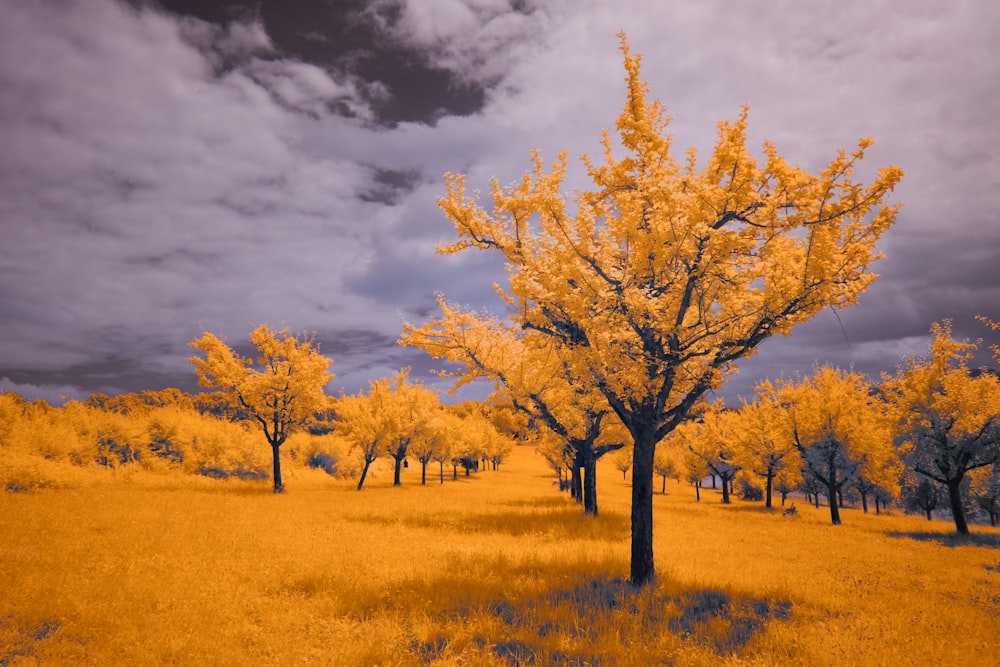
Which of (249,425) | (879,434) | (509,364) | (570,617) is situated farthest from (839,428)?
(249,425)

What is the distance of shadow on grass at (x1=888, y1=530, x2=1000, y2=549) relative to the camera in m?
21.3

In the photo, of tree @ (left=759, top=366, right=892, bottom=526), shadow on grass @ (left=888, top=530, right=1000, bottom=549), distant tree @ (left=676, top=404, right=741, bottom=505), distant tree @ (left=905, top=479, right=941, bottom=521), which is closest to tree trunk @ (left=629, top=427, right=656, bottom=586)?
shadow on grass @ (left=888, top=530, right=1000, bottom=549)

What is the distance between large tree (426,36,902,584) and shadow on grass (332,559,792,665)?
5.29ft

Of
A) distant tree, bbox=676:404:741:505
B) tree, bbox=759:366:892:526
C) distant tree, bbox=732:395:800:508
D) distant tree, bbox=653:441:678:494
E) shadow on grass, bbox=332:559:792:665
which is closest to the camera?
shadow on grass, bbox=332:559:792:665

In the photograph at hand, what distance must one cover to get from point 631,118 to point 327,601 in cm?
1174

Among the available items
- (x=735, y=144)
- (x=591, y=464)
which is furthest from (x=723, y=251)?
(x=591, y=464)

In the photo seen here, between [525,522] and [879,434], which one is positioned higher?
[879,434]

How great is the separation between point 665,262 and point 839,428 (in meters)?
30.1

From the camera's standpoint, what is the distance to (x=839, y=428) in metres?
30.8

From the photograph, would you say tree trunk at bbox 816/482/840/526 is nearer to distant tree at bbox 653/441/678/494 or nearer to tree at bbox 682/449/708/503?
tree at bbox 682/449/708/503

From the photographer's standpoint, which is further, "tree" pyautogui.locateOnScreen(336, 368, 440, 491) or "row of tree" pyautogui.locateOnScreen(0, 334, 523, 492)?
"tree" pyautogui.locateOnScreen(336, 368, 440, 491)

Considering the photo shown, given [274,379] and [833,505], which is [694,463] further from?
[274,379]

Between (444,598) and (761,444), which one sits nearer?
(444,598)

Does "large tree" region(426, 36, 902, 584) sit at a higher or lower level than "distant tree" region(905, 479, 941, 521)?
higher
